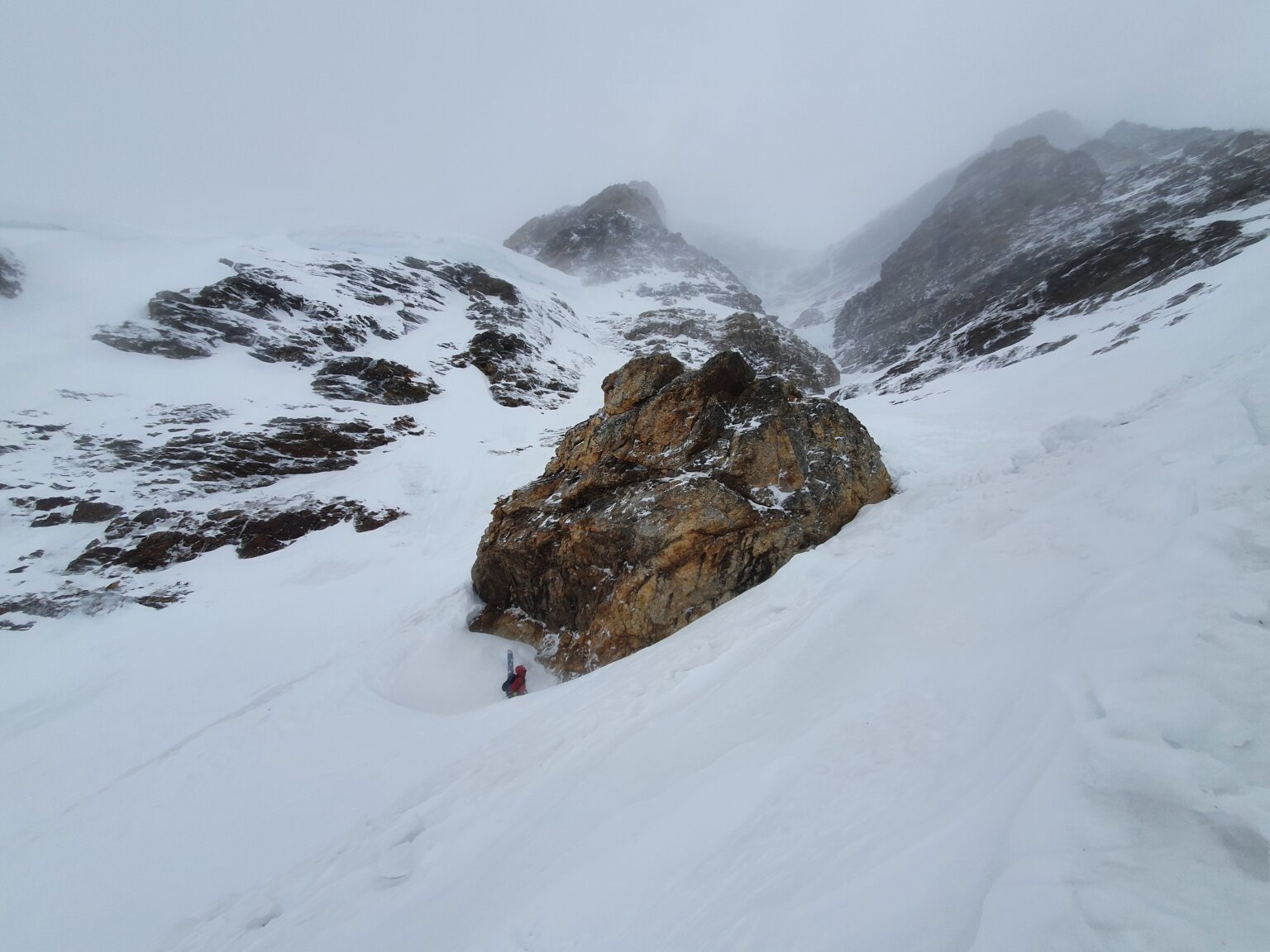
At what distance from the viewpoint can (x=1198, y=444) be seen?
4109mm

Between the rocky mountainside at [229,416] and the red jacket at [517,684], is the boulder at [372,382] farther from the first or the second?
the red jacket at [517,684]

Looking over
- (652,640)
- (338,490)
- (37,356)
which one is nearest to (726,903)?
(652,640)

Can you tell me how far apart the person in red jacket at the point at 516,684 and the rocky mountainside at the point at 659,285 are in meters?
25.3

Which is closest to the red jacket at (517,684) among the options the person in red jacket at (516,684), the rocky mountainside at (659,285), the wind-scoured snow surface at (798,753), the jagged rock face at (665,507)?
the person in red jacket at (516,684)

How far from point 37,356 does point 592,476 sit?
28653mm

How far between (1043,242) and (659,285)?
42719 millimetres

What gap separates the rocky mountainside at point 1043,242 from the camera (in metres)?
25.6

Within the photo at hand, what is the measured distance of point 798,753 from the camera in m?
2.94

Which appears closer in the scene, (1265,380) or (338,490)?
(1265,380)

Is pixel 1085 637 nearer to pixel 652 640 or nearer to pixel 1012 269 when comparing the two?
pixel 652 640

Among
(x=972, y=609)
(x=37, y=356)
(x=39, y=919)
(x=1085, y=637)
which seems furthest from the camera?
(x=37, y=356)

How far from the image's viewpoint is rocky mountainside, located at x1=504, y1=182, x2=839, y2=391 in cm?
4316

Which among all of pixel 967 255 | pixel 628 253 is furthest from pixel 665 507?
pixel 628 253

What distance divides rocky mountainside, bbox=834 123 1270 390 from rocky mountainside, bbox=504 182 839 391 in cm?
943
